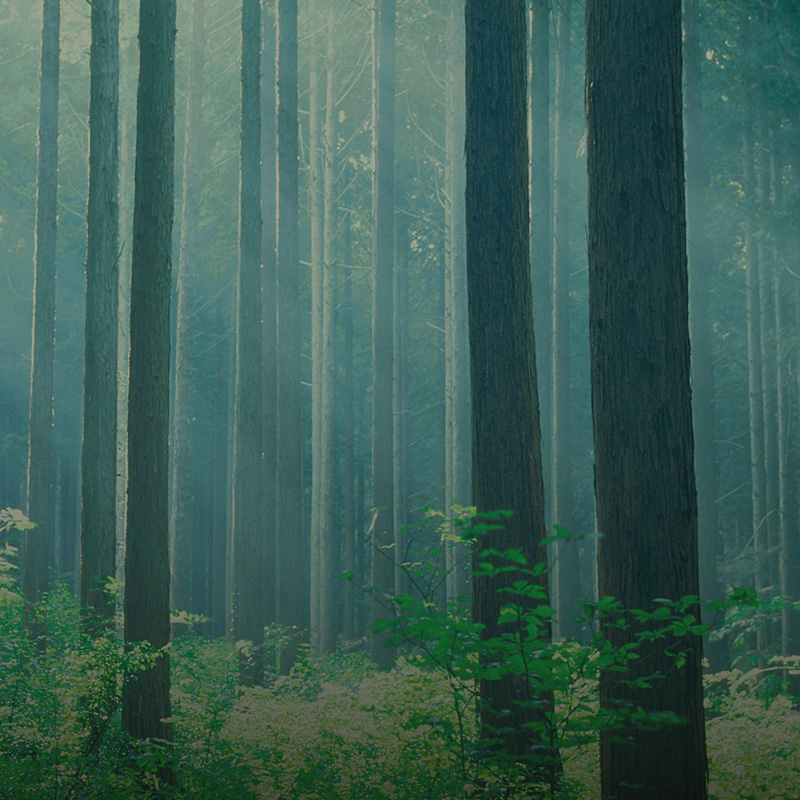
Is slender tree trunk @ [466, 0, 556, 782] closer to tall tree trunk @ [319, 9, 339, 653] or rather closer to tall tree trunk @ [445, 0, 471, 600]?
tall tree trunk @ [445, 0, 471, 600]

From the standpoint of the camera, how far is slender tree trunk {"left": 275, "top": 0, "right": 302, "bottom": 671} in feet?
44.6

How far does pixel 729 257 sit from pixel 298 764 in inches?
838

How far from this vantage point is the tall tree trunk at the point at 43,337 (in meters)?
15.4

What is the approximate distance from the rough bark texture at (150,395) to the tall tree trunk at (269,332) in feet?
20.6

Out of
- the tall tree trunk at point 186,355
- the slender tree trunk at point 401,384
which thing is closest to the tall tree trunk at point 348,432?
the slender tree trunk at point 401,384

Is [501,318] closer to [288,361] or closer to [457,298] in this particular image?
[288,361]

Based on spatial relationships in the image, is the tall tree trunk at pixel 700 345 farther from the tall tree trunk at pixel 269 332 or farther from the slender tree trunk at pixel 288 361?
the tall tree trunk at pixel 269 332

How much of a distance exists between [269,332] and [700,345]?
7.06 metres

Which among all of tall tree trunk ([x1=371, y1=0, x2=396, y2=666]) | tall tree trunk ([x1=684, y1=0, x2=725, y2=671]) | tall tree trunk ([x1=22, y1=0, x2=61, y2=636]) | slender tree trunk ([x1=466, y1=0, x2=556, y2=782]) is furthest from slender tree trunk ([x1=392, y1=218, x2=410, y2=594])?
slender tree trunk ([x1=466, y1=0, x2=556, y2=782])

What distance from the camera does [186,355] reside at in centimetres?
1877

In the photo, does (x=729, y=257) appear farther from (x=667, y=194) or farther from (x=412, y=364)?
(x=667, y=194)

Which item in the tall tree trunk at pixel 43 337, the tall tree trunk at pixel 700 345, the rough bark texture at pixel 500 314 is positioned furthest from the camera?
the tall tree trunk at pixel 43 337

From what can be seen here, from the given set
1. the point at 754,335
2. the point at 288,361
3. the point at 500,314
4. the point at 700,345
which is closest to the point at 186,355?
the point at 288,361

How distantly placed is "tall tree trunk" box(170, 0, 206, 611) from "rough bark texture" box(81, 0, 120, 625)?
7.17m
